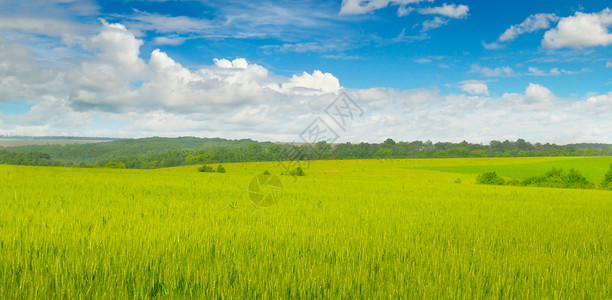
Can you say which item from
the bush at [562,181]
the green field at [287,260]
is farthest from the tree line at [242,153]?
the green field at [287,260]

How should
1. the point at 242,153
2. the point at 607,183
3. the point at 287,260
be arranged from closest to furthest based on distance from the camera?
the point at 287,260 < the point at 607,183 < the point at 242,153

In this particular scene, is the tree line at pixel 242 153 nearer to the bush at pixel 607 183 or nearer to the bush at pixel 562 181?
the bush at pixel 562 181

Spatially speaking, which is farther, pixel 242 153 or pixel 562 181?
pixel 242 153

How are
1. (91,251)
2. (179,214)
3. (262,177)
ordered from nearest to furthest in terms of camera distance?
(91,251) < (179,214) < (262,177)

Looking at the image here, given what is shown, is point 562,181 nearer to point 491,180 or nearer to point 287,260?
point 491,180

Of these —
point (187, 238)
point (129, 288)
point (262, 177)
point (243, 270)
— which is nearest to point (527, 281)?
point (243, 270)

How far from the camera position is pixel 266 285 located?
10.8 feet

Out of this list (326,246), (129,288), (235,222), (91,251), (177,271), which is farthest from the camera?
(235,222)

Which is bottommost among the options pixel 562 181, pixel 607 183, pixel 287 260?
pixel 607 183

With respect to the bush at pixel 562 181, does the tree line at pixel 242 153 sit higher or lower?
higher

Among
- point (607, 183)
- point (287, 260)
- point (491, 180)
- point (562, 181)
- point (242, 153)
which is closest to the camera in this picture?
point (287, 260)

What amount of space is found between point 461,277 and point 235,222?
456cm

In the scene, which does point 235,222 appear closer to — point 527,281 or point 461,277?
point 461,277

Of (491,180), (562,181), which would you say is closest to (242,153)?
(491,180)
